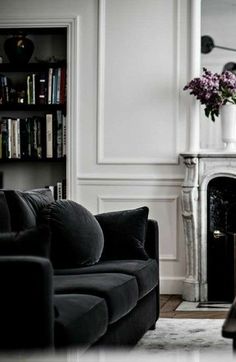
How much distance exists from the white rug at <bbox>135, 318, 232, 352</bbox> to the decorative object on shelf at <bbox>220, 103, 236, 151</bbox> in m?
1.62

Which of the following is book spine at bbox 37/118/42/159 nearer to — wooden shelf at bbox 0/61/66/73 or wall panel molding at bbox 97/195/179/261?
wooden shelf at bbox 0/61/66/73

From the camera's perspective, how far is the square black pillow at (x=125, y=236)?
466 centimetres

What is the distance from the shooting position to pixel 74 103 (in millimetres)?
6496

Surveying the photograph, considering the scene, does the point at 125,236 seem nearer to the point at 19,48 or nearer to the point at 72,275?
the point at 72,275

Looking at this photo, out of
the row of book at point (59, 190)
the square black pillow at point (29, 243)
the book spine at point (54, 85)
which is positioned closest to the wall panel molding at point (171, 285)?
the row of book at point (59, 190)

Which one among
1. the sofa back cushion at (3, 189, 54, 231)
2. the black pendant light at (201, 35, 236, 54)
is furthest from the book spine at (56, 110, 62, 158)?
the sofa back cushion at (3, 189, 54, 231)

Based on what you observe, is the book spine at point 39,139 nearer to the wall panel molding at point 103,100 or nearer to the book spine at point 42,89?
the book spine at point 42,89

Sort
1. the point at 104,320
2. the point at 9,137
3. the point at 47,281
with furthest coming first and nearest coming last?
the point at 9,137
the point at 104,320
the point at 47,281

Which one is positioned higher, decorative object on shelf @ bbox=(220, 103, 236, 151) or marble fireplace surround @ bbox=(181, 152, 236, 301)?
decorative object on shelf @ bbox=(220, 103, 236, 151)

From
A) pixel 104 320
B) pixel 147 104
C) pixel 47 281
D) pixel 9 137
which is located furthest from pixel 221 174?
pixel 47 281

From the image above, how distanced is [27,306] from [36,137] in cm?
395

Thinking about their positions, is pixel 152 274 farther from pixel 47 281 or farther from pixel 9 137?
pixel 9 137

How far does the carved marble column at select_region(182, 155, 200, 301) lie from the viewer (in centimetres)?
618

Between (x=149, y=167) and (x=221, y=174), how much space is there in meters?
0.59
